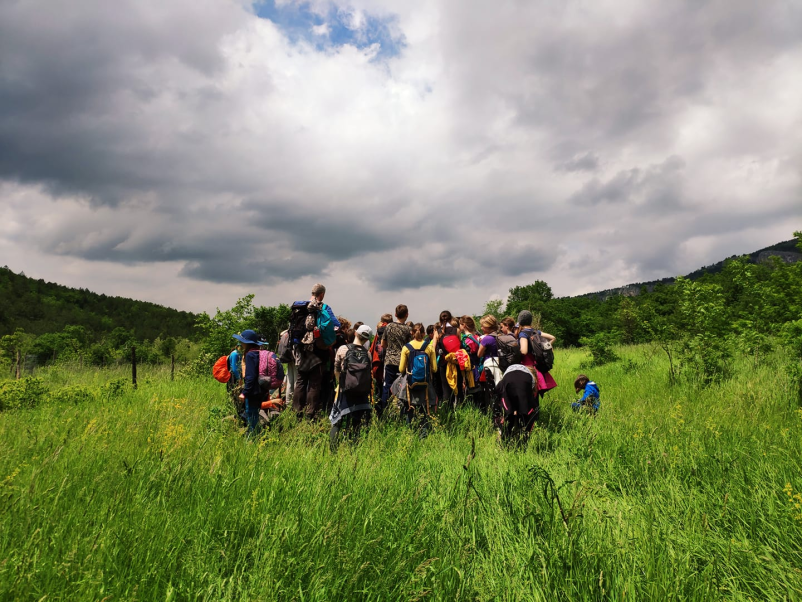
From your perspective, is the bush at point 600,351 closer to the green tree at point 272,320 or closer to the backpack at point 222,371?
the backpack at point 222,371

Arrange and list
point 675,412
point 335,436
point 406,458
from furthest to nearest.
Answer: point 675,412
point 335,436
point 406,458

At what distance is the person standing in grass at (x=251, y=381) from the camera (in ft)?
17.4

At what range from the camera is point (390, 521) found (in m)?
2.57

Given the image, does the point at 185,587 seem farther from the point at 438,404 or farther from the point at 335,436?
the point at 438,404

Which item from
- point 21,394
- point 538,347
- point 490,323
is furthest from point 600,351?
point 21,394

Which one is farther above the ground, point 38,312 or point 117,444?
point 38,312

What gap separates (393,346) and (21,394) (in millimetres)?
7785

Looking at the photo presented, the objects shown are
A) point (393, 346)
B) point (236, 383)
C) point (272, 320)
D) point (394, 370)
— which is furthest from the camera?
point (272, 320)

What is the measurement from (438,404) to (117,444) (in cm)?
502

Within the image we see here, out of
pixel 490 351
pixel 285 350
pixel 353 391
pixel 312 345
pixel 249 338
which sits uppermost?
pixel 249 338

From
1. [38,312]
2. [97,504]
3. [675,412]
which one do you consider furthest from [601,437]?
[38,312]

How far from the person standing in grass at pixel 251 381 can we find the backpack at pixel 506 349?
12.8ft

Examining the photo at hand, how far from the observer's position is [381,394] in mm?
7367

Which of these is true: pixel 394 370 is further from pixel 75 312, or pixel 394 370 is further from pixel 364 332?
pixel 75 312
